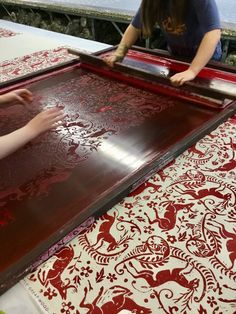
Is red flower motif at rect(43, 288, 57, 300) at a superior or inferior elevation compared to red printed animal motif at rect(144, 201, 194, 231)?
inferior

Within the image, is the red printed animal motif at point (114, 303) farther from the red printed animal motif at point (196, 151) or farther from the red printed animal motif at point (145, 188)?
the red printed animal motif at point (196, 151)

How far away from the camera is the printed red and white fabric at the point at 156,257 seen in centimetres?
49

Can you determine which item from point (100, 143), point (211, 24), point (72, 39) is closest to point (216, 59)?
point (211, 24)

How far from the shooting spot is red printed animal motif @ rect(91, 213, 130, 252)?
577mm

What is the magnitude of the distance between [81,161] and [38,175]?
0.11 meters

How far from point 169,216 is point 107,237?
0.13 meters

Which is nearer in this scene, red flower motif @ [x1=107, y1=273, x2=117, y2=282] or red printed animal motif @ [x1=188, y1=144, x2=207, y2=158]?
red flower motif @ [x1=107, y1=273, x2=117, y2=282]

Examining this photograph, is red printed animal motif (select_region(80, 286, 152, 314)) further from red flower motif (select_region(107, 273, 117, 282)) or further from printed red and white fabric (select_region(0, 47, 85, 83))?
printed red and white fabric (select_region(0, 47, 85, 83))

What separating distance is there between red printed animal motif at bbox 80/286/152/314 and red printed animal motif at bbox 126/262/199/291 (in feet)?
0.12

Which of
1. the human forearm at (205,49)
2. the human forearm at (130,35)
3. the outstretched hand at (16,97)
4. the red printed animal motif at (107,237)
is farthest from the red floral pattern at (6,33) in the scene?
the red printed animal motif at (107,237)

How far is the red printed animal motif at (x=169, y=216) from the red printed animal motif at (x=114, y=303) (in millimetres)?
155

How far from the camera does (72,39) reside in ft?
6.56

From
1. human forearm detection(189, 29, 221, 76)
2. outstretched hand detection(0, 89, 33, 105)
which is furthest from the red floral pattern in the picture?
human forearm detection(189, 29, 221, 76)

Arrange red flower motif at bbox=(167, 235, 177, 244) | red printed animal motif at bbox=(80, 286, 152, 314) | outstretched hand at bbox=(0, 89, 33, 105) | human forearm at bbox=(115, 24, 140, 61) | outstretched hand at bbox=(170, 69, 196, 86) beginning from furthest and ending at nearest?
human forearm at bbox=(115, 24, 140, 61) → outstretched hand at bbox=(170, 69, 196, 86) → outstretched hand at bbox=(0, 89, 33, 105) → red flower motif at bbox=(167, 235, 177, 244) → red printed animal motif at bbox=(80, 286, 152, 314)
